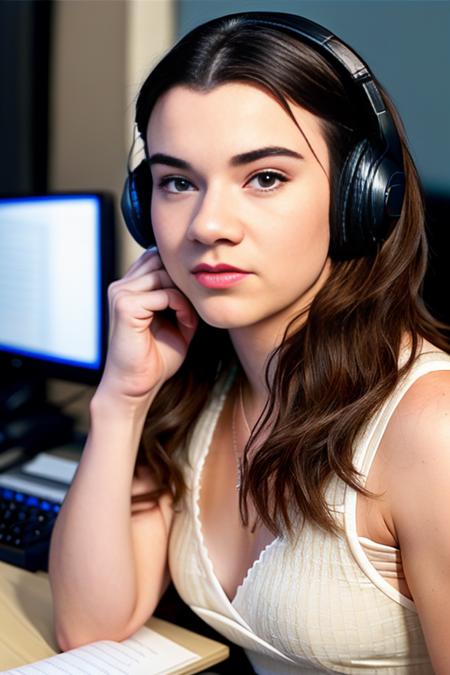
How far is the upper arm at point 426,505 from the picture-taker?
29.8 inches

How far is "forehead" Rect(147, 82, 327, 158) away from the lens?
2.71ft

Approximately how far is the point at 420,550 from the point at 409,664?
181 millimetres

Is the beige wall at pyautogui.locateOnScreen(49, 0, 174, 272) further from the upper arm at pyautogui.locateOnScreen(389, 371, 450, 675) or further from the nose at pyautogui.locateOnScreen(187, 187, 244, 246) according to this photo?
the upper arm at pyautogui.locateOnScreen(389, 371, 450, 675)

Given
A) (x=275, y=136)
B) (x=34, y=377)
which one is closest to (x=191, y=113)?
(x=275, y=136)

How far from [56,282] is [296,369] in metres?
0.74

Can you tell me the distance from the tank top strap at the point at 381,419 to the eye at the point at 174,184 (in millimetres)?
312

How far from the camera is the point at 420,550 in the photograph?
776 mm

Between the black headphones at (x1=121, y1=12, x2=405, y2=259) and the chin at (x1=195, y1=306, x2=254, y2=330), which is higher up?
the black headphones at (x1=121, y1=12, x2=405, y2=259)

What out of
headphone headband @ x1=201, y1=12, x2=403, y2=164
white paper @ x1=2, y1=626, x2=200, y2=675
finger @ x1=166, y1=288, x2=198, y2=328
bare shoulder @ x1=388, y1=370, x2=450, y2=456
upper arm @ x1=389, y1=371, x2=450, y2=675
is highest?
headphone headband @ x1=201, y1=12, x2=403, y2=164

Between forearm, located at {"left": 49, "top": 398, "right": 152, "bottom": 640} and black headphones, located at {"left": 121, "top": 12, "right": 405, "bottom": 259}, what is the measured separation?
1.21 ft

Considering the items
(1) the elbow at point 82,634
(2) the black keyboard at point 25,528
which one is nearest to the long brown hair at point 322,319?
(1) the elbow at point 82,634

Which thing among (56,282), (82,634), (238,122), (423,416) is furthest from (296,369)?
(56,282)

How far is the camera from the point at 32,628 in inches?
38.8

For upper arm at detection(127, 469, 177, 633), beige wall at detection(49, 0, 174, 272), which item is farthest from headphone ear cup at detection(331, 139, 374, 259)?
beige wall at detection(49, 0, 174, 272)
